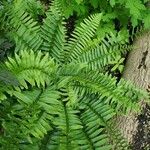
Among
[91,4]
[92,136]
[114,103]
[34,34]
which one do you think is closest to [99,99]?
[114,103]

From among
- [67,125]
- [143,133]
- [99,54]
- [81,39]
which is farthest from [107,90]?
[81,39]

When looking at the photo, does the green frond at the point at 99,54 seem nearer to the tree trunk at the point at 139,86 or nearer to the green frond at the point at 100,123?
the tree trunk at the point at 139,86

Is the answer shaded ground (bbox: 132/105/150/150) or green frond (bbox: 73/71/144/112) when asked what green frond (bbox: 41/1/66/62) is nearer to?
green frond (bbox: 73/71/144/112)

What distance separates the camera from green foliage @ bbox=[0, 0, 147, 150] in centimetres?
376

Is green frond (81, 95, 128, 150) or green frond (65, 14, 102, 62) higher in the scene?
green frond (65, 14, 102, 62)

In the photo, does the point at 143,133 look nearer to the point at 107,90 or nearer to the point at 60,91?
the point at 107,90

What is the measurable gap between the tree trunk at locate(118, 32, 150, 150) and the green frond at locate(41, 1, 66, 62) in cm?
97

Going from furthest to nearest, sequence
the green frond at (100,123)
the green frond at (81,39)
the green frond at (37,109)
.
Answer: the green frond at (81,39) → the green frond at (100,123) → the green frond at (37,109)

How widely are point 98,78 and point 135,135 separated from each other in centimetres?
89

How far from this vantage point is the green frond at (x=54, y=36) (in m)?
4.71

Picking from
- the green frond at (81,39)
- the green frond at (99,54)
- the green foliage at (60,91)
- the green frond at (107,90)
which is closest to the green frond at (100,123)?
the green foliage at (60,91)

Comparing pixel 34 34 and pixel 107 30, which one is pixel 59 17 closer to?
pixel 34 34

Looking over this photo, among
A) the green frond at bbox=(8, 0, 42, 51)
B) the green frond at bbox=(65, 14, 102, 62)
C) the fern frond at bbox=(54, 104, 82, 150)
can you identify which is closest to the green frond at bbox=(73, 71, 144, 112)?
the fern frond at bbox=(54, 104, 82, 150)

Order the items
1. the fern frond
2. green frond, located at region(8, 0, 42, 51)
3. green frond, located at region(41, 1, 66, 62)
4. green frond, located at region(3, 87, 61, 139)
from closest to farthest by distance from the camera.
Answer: green frond, located at region(3, 87, 61, 139) → the fern frond → green frond, located at region(8, 0, 42, 51) → green frond, located at region(41, 1, 66, 62)
